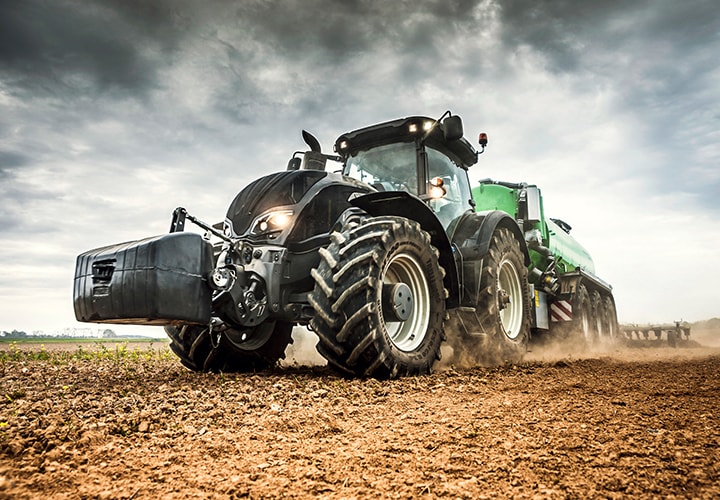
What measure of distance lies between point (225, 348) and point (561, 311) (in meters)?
6.81

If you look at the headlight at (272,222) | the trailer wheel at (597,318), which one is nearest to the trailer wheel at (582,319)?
the trailer wheel at (597,318)

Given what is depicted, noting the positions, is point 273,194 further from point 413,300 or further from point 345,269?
point 413,300

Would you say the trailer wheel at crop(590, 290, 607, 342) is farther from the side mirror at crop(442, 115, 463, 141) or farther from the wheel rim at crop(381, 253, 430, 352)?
the wheel rim at crop(381, 253, 430, 352)

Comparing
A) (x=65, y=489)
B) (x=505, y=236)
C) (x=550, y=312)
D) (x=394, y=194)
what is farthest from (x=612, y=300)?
(x=65, y=489)

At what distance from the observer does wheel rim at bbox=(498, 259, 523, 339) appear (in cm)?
643

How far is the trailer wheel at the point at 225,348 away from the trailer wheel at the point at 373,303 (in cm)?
123

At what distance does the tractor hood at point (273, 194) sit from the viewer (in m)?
4.53

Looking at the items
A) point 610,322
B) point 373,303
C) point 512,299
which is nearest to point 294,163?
point 373,303

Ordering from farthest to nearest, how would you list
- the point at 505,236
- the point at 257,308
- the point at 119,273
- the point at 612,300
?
the point at 612,300 → the point at 505,236 → the point at 257,308 → the point at 119,273

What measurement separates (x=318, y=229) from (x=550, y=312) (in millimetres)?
6371

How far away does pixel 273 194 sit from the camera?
456 centimetres

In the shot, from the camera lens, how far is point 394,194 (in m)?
4.27

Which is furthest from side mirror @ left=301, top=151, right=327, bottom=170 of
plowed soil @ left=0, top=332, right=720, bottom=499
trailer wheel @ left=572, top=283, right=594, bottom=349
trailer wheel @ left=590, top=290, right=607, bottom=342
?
trailer wheel @ left=590, top=290, right=607, bottom=342

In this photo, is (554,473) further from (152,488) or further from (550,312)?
(550,312)
